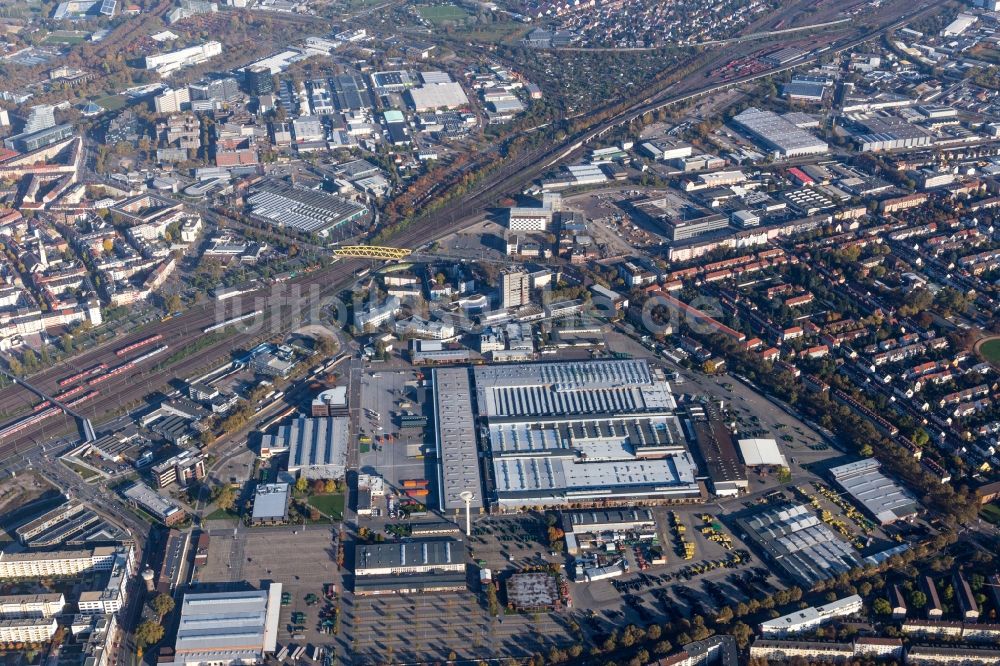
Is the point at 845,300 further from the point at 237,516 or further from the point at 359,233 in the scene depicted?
the point at 237,516

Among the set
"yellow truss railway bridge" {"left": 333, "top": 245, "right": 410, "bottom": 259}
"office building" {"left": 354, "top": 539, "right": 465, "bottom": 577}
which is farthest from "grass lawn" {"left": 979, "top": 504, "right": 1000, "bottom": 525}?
"yellow truss railway bridge" {"left": 333, "top": 245, "right": 410, "bottom": 259}

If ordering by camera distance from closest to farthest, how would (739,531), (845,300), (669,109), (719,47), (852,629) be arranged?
1. (852,629)
2. (739,531)
3. (845,300)
4. (669,109)
5. (719,47)

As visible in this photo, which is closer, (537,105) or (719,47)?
(537,105)

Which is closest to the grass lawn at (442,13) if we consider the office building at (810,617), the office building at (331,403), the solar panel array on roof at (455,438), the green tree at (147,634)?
the solar panel array on roof at (455,438)

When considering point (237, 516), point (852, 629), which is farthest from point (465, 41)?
point (852, 629)

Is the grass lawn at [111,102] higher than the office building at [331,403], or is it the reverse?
the grass lawn at [111,102]

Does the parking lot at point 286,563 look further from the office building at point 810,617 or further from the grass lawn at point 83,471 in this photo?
the office building at point 810,617
